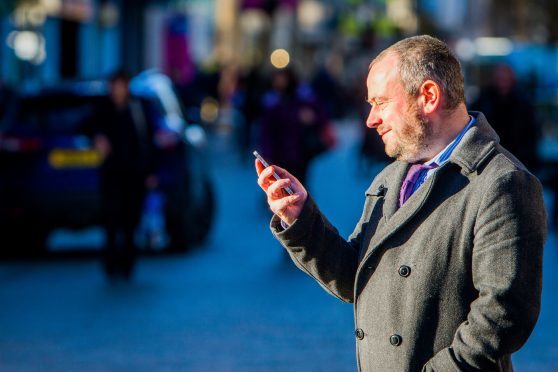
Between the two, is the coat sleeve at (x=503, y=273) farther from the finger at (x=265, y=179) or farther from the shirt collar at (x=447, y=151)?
the finger at (x=265, y=179)

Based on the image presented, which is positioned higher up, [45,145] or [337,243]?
[337,243]

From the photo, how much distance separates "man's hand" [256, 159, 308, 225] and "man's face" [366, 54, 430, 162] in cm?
25

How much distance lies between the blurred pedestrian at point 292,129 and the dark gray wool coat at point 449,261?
34.6ft

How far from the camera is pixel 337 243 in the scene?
386 cm

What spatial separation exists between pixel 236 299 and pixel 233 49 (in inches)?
2121

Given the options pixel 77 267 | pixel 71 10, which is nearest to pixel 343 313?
pixel 77 267

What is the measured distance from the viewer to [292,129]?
14469 mm

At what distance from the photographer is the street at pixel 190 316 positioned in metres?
8.58

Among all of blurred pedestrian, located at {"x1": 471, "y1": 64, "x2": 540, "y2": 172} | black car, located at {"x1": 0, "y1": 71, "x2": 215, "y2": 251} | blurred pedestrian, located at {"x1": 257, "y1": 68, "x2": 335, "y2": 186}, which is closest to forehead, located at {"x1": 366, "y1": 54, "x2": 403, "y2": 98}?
blurred pedestrian, located at {"x1": 471, "y1": 64, "x2": 540, "y2": 172}

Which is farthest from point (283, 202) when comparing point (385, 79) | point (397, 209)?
point (385, 79)

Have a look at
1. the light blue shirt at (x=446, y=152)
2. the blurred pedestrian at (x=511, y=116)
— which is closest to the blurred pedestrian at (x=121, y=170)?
the blurred pedestrian at (x=511, y=116)

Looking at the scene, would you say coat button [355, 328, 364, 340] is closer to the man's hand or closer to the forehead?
the man's hand

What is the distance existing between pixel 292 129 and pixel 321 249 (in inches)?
420

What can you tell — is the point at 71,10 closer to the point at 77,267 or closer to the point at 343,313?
the point at 77,267
